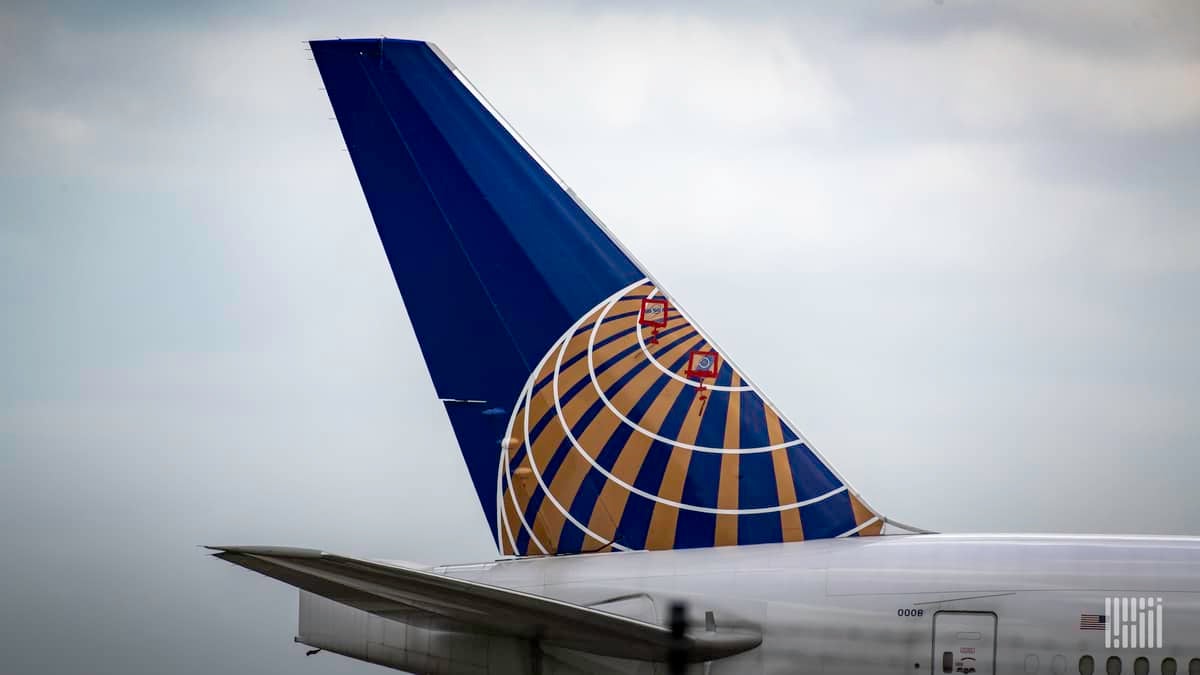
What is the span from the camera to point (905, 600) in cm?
858

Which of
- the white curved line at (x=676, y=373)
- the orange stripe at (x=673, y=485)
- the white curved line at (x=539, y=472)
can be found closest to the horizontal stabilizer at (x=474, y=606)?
the orange stripe at (x=673, y=485)

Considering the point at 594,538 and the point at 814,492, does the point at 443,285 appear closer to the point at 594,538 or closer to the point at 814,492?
the point at 594,538

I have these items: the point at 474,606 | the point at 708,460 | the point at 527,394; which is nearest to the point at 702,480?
the point at 708,460

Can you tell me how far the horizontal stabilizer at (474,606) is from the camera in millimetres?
6934

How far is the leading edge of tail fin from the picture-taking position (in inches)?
386

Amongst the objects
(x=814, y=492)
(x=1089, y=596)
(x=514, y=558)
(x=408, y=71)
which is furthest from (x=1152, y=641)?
(x=408, y=71)

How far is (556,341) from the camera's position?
10312 millimetres

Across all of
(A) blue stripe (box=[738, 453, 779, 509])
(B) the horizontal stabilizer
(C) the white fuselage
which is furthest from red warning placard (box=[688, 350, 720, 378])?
(B) the horizontal stabilizer

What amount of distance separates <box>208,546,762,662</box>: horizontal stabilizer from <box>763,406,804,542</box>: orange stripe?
113 centimetres

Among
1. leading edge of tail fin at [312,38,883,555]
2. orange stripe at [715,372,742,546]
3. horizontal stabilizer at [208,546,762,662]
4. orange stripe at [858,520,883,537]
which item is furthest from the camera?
leading edge of tail fin at [312,38,883,555]

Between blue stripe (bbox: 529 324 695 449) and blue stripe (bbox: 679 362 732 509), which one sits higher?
blue stripe (bbox: 529 324 695 449)

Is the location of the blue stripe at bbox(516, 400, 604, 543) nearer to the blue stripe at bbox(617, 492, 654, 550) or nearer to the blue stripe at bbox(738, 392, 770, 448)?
the blue stripe at bbox(617, 492, 654, 550)

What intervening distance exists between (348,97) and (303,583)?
5.17 m

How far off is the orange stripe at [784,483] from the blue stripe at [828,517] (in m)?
0.06
